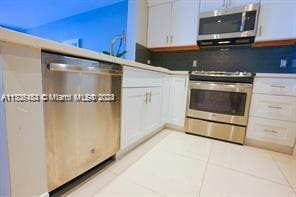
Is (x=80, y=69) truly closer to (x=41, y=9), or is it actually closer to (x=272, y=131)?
(x=272, y=131)

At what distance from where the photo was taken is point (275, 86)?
168cm

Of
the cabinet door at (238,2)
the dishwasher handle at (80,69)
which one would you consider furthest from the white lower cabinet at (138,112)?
the cabinet door at (238,2)

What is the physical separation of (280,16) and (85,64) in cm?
231

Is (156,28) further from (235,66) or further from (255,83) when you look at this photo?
(255,83)

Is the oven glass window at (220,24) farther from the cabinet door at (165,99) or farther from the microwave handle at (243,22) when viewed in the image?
the cabinet door at (165,99)

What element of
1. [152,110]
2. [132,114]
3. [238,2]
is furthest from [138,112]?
[238,2]

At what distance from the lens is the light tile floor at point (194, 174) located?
3.42 ft

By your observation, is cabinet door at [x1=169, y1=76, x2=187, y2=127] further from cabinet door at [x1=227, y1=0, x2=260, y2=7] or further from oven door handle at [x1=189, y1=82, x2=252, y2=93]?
cabinet door at [x1=227, y1=0, x2=260, y2=7]

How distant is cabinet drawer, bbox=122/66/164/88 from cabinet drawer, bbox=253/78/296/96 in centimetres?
113

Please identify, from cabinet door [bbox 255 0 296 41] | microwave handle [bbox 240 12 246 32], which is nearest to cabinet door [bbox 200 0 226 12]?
microwave handle [bbox 240 12 246 32]

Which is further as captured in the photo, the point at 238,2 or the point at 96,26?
the point at 96,26

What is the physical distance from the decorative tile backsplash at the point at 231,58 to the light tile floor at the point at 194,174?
1.17 metres

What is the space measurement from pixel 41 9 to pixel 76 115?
11.2ft

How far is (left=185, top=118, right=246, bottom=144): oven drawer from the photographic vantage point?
74.9 inches
